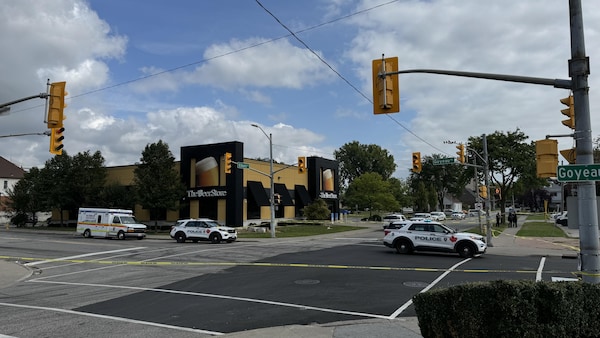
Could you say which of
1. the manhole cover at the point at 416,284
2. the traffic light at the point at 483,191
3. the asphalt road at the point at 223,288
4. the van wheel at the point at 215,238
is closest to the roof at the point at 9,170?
the van wheel at the point at 215,238

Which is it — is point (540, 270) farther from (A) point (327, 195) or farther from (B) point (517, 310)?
(A) point (327, 195)

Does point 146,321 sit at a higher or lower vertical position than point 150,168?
lower

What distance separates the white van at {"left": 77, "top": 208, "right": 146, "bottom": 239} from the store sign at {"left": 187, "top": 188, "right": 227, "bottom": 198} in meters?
9.94

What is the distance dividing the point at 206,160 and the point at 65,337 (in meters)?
38.9

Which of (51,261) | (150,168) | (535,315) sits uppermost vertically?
(150,168)

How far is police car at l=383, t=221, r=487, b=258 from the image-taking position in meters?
19.8

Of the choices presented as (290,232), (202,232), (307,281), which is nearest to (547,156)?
(307,281)

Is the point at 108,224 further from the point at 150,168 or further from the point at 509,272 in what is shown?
the point at 509,272

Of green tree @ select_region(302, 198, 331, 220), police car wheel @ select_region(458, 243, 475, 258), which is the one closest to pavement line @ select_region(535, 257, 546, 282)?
police car wheel @ select_region(458, 243, 475, 258)

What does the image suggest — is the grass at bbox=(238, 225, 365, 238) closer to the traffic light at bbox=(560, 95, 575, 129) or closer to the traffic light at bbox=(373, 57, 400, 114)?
Result: the traffic light at bbox=(373, 57, 400, 114)

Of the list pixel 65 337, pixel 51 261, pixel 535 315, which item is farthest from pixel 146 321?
pixel 51 261

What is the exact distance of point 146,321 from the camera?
343 inches

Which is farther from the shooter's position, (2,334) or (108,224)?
(108,224)

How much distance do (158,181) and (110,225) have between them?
9572 millimetres
